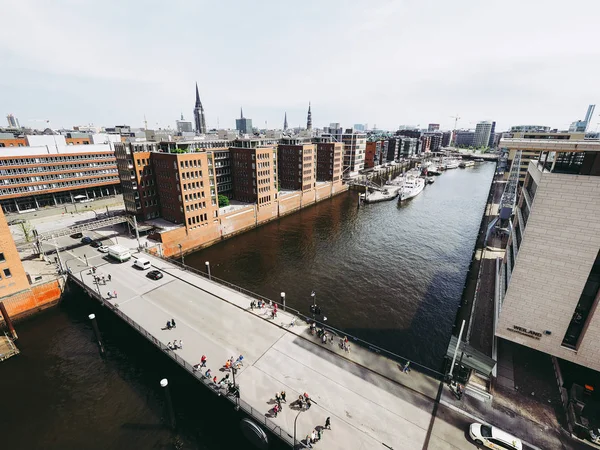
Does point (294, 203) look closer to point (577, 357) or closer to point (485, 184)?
point (577, 357)

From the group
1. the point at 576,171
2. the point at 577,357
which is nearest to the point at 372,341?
the point at 577,357

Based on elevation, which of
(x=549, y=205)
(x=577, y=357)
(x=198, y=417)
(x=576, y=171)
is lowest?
(x=198, y=417)

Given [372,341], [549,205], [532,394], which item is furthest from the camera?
[372,341]

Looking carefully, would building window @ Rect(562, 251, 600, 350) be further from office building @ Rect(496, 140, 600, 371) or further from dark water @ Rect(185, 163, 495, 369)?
dark water @ Rect(185, 163, 495, 369)

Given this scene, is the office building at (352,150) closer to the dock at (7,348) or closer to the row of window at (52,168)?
the row of window at (52,168)

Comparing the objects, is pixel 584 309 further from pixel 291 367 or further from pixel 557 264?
pixel 291 367

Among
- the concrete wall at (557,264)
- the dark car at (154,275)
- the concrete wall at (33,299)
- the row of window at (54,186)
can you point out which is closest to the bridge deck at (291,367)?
the dark car at (154,275)
